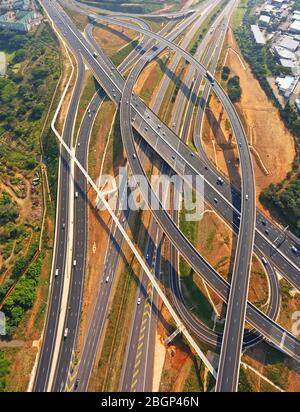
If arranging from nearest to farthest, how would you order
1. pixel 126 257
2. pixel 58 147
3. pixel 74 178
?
pixel 126 257
pixel 74 178
pixel 58 147

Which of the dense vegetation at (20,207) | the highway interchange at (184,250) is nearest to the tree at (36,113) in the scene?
the dense vegetation at (20,207)

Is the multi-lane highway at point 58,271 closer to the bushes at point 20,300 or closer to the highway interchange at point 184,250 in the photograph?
the highway interchange at point 184,250

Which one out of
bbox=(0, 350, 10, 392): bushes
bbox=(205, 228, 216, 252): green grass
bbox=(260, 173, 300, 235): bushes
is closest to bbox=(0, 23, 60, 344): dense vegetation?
bbox=(0, 350, 10, 392): bushes

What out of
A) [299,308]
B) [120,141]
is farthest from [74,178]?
[299,308]

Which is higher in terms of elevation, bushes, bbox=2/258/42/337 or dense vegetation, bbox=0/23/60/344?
dense vegetation, bbox=0/23/60/344

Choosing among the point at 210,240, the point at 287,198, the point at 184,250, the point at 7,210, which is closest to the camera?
the point at 184,250

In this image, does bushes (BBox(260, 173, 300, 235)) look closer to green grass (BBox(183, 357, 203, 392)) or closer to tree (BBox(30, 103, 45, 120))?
green grass (BBox(183, 357, 203, 392))

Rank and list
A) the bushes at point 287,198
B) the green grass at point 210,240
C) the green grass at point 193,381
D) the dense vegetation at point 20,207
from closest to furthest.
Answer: the green grass at point 193,381 → the dense vegetation at point 20,207 → the green grass at point 210,240 → the bushes at point 287,198

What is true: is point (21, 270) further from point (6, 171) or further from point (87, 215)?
point (6, 171)

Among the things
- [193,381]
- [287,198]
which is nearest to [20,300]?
[193,381]

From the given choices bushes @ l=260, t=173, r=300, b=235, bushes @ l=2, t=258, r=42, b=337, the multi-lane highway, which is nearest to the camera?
the multi-lane highway

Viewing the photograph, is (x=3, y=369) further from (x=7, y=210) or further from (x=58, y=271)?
(x=7, y=210)
